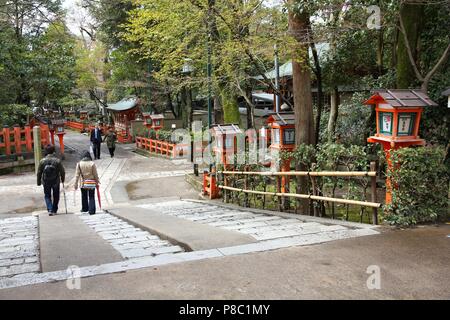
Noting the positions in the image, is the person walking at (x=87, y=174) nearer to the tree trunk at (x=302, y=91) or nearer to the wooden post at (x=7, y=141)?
the tree trunk at (x=302, y=91)

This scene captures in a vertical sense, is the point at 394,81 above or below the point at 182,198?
above

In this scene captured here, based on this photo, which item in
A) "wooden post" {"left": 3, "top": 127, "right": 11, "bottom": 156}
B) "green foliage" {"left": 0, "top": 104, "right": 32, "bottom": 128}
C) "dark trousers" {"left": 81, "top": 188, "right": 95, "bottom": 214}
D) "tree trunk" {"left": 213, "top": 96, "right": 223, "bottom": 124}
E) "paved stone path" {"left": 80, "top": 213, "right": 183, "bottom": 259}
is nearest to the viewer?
"paved stone path" {"left": 80, "top": 213, "right": 183, "bottom": 259}

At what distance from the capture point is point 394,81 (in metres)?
12.4

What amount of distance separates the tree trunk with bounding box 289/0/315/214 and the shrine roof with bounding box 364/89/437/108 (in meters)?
2.61

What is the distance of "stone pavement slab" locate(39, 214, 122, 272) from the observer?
5.20m

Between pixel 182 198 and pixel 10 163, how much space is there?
10340 mm

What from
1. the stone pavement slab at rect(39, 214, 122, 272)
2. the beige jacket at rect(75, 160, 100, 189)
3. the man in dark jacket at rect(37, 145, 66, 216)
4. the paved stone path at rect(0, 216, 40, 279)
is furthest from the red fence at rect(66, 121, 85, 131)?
the stone pavement slab at rect(39, 214, 122, 272)

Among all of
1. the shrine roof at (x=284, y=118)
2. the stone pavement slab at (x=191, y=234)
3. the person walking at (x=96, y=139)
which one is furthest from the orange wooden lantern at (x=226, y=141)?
the person walking at (x=96, y=139)

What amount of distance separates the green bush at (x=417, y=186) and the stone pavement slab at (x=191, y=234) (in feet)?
7.87

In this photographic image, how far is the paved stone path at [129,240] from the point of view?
18.6 feet

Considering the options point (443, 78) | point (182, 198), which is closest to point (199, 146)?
point (182, 198)

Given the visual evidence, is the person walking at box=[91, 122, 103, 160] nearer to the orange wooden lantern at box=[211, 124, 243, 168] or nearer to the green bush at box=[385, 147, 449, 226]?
the orange wooden lantern at box=[211, 124, 243, 168]

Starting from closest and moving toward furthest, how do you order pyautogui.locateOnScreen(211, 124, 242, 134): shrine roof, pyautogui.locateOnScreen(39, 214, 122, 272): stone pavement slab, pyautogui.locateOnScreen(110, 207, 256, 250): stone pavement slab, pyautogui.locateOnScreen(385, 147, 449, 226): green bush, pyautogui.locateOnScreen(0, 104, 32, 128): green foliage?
pyautogui.locateOnScreen(39, 214, 122, 272): stone pavement slab → pyautogui.locateOnScreen(110, 207, 256, 250): stone pavement slab → pyautogui.locateOnScreen(385, 147, 449, 226): green bush → pyautogui.locateOnScreen(211, 124, 242, 134): shrine roof → pyautogui.locateOnScreen(0, 104, 32, 128): green foliage
